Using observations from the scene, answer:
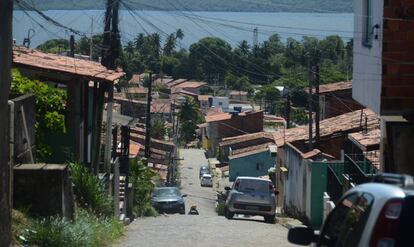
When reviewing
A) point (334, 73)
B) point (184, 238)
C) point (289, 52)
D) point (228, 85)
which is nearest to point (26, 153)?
point (184, 238)

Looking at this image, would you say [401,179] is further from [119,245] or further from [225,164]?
[225,164]

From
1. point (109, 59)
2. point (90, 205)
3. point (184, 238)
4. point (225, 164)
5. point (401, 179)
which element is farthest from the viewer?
point (225, 164)

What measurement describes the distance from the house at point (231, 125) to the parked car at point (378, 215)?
2458 inches

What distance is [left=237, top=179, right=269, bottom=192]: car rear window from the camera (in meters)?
28.0

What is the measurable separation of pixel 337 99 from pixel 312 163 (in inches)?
624

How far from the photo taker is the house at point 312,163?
89.9ft

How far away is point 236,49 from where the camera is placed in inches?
2840

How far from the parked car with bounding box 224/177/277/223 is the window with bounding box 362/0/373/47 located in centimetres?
1273

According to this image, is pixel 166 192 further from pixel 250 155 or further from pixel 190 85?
pixel 190 85

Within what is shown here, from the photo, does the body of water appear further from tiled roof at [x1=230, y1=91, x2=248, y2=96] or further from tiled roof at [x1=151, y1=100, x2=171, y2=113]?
tiled roof at [x1=230, y1=91, x2=248, y2=96]

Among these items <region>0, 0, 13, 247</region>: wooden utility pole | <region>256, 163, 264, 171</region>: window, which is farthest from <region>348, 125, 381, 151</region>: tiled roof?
<region>256, 163, 264, 171</region>: window

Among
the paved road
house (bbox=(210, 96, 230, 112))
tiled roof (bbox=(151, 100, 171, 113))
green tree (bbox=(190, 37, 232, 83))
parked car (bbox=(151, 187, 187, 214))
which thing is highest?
green tree (bbox=(190, 37, 232, 83))

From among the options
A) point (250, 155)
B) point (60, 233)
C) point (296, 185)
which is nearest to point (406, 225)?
point (60, 233)

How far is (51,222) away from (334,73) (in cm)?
4686
